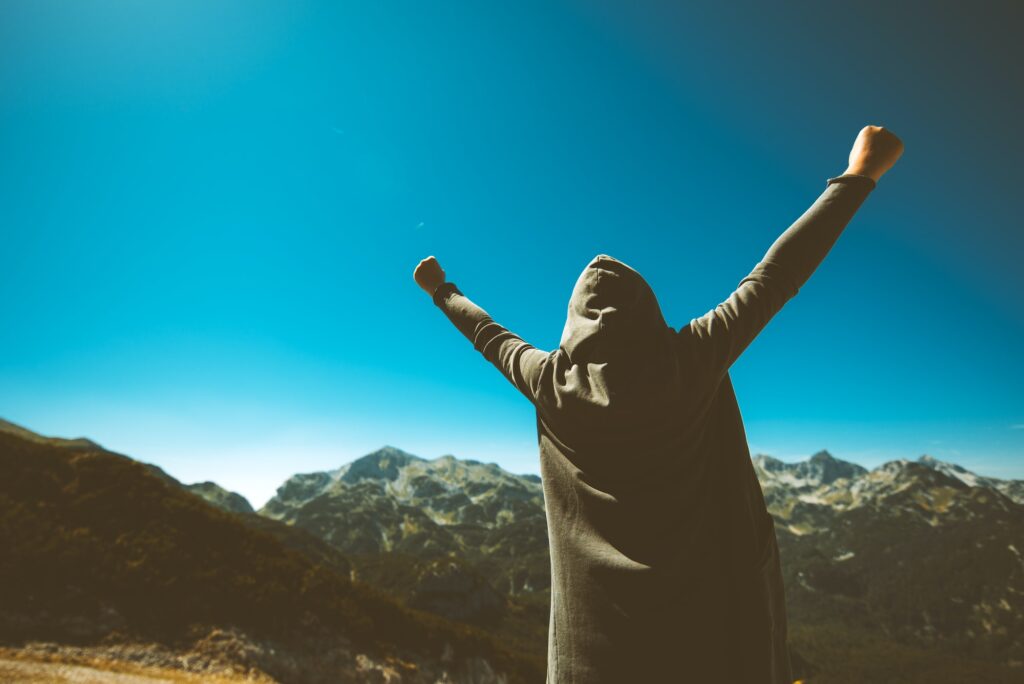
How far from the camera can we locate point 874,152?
1.78m

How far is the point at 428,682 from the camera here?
14.0 meters

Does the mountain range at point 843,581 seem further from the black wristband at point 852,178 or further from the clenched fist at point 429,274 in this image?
the black wristband at point 852,178

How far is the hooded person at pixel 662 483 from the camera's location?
1591 mm

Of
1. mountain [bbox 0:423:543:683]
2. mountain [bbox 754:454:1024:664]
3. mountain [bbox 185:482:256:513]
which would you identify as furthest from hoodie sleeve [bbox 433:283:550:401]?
mountain [bbox 754:454:1024:664]

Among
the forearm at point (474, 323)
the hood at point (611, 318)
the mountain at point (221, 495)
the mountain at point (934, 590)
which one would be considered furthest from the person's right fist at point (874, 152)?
the mountain at point (934, 590)

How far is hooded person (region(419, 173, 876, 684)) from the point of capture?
62.6 inches

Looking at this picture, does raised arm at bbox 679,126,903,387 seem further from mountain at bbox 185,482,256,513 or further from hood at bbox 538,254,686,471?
mountain at bbox 185,482,256,513

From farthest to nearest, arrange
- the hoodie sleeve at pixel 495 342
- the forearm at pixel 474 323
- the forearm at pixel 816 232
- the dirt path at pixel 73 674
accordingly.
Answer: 1. the dirt path at pixel 73 674
2. the forearm at pixel 474 323
3. the hoodie sleeve at pixel 495 342
4. the forearm at pixel 816 232

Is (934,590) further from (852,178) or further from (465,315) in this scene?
(465,315)

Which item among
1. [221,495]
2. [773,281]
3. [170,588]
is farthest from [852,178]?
[221,495]

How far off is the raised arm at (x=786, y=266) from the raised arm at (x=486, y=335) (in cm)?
62

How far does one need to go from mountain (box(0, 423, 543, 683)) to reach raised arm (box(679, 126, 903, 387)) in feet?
39.9

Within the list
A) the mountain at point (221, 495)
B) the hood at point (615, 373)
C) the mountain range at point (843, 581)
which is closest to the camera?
the hood at point (615, 373)

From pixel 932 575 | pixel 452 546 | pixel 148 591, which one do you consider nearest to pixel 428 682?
pixel 148 591
